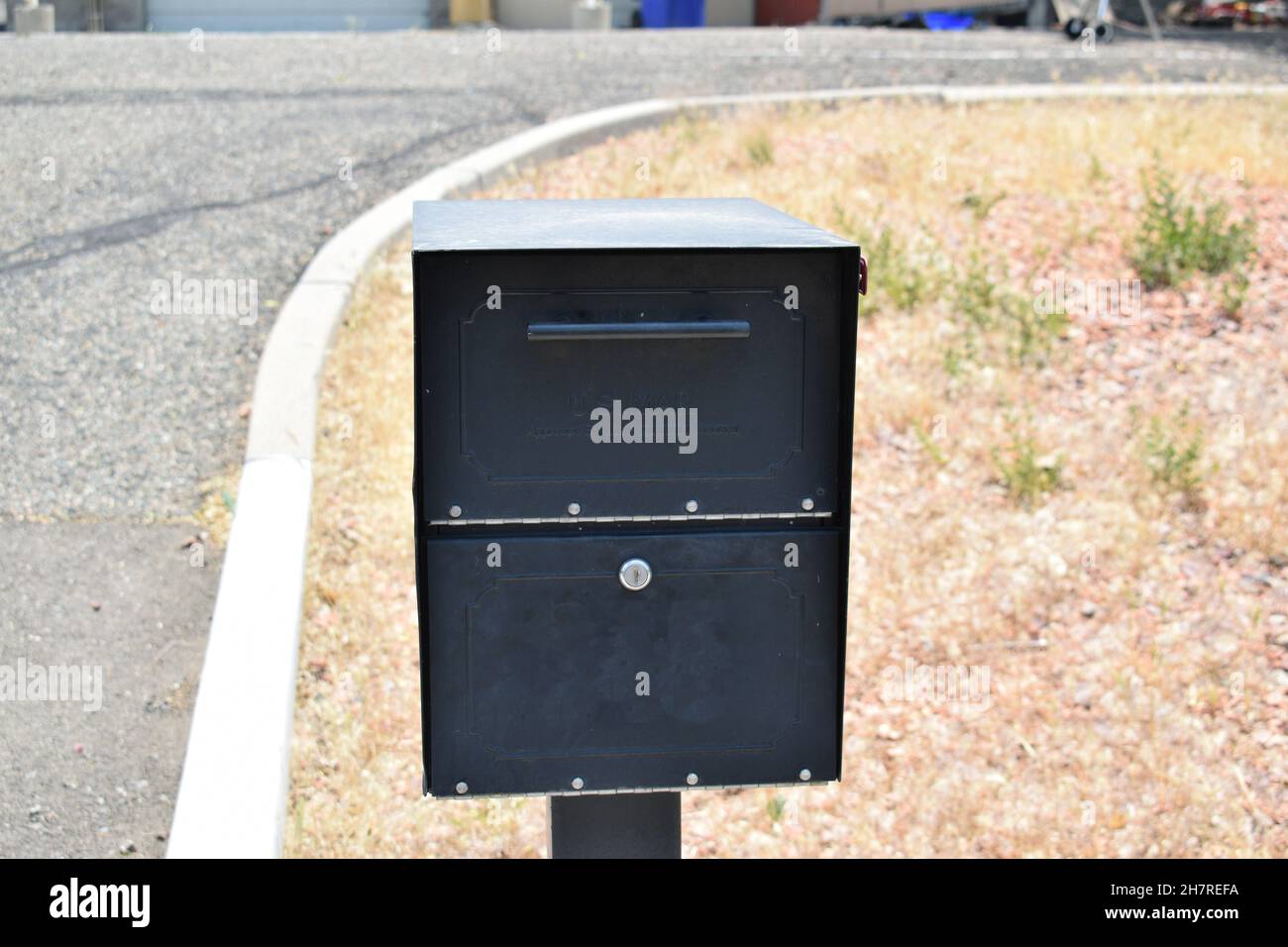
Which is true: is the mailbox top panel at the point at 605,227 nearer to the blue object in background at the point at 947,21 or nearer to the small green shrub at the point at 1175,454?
the small green shrub at the point at 1175,454

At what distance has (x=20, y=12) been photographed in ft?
50.7

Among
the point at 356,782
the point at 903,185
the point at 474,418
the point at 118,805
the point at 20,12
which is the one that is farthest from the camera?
the point at 20,12

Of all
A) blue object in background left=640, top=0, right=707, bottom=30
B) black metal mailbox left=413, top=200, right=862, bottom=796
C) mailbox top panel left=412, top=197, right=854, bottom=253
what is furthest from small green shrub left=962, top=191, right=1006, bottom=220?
blue object in background left=640, top=0, right=707, bottom=30

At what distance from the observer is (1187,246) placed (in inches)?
263

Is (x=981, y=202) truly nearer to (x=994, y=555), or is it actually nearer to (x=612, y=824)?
(x=994, y=555)

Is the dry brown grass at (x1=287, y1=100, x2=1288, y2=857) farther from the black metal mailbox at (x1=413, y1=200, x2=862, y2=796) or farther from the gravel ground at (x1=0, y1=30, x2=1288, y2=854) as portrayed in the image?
the black metal mailbox at (x1=413, y1=200, x2=862, y2=796)

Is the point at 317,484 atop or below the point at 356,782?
atop

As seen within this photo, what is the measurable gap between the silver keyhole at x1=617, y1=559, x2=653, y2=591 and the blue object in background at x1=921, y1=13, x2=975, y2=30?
1748 cm

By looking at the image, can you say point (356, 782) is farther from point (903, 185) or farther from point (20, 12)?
point (20, 12)

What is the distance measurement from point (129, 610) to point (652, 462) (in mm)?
2643

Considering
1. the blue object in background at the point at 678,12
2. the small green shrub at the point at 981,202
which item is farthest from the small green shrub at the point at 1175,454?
the blue object in background at the point at 678,12

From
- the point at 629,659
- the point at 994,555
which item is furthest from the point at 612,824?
the point at 994,555

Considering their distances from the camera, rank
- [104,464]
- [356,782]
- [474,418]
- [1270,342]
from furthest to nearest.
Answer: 1. [1270,342]
2. [104,464]
3. [356,782]
4. [474,418]

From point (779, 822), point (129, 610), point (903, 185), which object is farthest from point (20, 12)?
point (779, 822)
